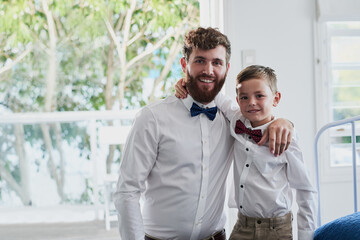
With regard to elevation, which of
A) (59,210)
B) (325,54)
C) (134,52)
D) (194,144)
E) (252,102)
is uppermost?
(134,52)

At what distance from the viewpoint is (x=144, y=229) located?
1.85 metres

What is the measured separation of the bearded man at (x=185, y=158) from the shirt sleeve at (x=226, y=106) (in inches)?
1.8

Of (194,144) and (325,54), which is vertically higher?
(325,54)

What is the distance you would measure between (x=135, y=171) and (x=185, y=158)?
0.18 metres

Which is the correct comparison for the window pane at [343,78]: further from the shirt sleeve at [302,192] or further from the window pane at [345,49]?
the shirt sleeve at [302,192]

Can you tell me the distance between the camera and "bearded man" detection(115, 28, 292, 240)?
1710 millimetres

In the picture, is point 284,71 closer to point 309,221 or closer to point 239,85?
point 239,85

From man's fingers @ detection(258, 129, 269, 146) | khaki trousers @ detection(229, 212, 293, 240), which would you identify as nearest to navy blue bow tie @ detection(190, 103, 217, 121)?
man's fingers @ detection(258, 129, 269, 146)

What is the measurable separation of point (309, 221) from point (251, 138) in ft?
1.09

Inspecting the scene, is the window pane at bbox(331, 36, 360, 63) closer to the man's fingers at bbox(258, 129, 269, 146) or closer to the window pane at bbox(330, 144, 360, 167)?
the window pane at bbox(330, 144, 360, 167)

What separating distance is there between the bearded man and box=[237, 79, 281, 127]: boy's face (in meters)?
0.11

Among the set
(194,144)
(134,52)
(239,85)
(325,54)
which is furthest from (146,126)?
(134,52)

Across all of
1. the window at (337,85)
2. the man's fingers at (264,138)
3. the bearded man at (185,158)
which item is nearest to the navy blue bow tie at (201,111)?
the bearded man at (185,158)

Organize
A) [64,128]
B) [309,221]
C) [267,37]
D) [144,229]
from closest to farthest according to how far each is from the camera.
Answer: [309,221], [144,229], [267,37], [64,128]
